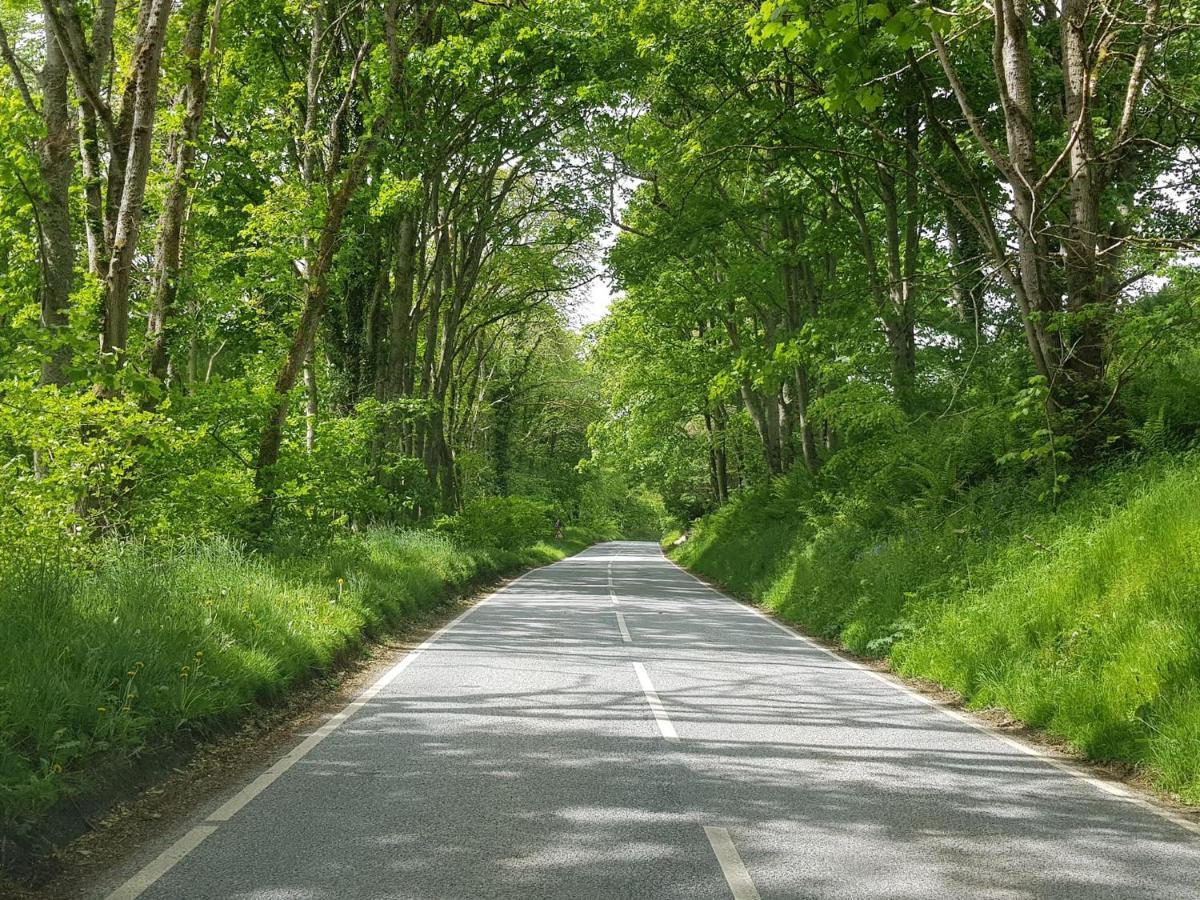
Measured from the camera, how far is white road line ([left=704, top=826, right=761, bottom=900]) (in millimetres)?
3994

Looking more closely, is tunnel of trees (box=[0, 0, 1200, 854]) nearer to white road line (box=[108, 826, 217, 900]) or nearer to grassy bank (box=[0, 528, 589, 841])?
grassy bank (box=[0, 528, 589, 841])

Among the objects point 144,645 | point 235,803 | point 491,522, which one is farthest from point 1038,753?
point 491,522

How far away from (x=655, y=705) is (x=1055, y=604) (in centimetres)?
411

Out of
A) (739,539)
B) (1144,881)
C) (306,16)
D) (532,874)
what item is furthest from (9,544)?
(739,539)

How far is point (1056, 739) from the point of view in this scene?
731cm

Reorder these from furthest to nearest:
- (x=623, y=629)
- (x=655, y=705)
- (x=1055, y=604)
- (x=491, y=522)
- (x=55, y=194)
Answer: (x=491, y=522) < (x=623, y=629) < (x=55, y=194) < (x=1055, y=604) < (x=655, y=705)

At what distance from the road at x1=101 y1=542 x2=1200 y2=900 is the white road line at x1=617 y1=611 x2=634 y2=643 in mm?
3394

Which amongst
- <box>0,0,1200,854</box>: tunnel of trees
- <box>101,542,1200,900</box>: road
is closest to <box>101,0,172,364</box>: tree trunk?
<box>0,0,1200,854</box>: tunnel of trees

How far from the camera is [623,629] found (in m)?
13.8

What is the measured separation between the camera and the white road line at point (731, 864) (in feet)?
13.1

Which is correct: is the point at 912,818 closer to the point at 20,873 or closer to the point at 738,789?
the point at 738,789

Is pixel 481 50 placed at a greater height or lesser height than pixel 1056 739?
greater

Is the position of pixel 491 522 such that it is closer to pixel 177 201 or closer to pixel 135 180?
pixel 177 201

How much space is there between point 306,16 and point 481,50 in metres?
3.81
